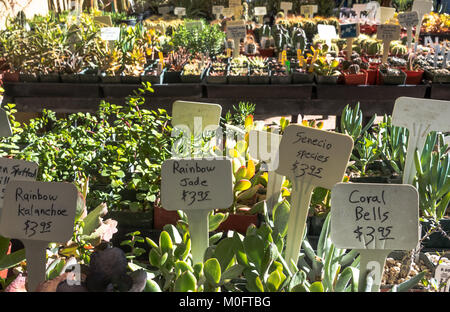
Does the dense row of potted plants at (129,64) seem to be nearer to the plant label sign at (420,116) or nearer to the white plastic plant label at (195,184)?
the plant label sign at (420,116)

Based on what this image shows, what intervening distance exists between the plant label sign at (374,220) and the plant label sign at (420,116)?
0.61m

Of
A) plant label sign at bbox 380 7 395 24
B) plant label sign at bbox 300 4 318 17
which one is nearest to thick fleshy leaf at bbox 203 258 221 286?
plant label sign at bbox 380 7 395 24

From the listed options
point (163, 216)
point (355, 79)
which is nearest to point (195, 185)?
point (163, 216)

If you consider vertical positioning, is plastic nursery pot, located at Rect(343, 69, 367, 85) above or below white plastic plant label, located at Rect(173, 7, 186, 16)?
below

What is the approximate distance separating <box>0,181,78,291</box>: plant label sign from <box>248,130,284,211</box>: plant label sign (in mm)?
625

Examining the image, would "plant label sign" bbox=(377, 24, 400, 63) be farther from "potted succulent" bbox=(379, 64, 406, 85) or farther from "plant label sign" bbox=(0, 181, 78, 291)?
"plant label sign" bbox=(0, 181, 78, 291)

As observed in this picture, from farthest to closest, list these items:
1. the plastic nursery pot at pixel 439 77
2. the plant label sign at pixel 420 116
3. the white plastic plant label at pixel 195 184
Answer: the plastic nursery pot at pixel 439 77 → the plant label sign at pixel 420 116 → the white plastic plant label at pixel 195 184

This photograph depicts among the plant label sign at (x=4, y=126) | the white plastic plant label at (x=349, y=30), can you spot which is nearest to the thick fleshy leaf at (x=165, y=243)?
the plant label sign at (x=4, y=126)

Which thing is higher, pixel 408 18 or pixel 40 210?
pixel 408 18

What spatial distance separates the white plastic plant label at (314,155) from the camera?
112 centimetres

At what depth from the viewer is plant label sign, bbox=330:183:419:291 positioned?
969 mm

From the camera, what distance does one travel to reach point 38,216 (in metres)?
1.03

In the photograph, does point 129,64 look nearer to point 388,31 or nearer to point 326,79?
point 326,79

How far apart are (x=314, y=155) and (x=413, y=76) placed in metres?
2.35
